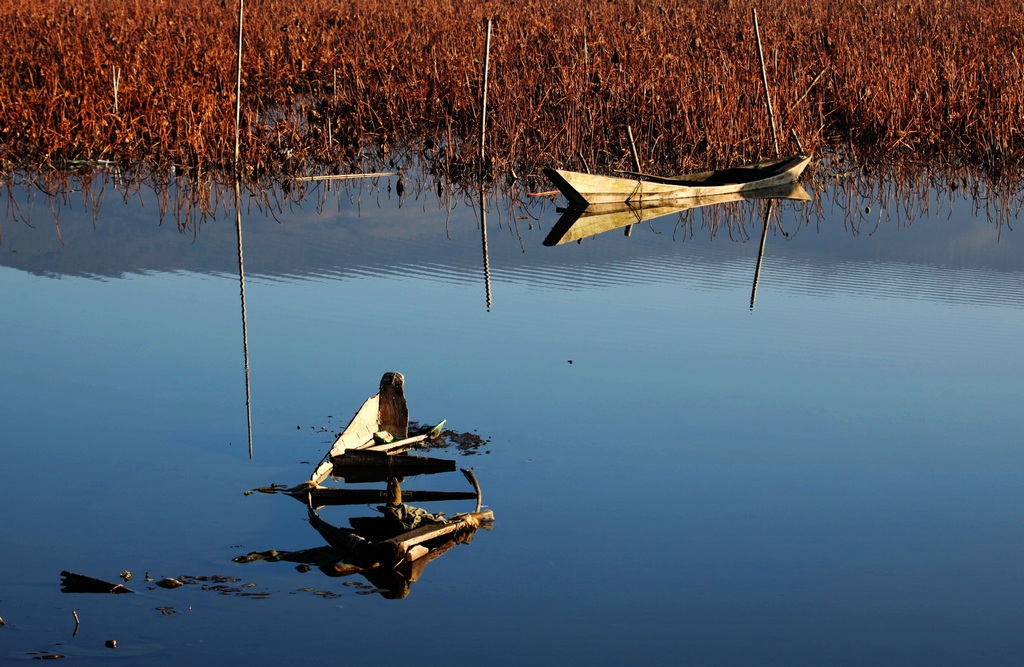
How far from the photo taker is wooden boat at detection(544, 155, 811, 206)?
12.1 m

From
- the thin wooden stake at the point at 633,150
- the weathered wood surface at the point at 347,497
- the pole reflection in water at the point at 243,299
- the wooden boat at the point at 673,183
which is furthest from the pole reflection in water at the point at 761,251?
the weathered wood surface at the point at 347,497

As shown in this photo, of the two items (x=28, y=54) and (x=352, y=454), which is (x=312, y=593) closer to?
(x=352, y=454)

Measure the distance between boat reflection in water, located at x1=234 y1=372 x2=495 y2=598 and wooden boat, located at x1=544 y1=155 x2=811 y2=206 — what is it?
4281 mm

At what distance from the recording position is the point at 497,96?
14617 millimetres

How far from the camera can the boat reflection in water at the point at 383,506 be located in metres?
5.98

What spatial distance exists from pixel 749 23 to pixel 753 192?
6.31 m

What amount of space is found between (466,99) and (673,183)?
331 centimetres

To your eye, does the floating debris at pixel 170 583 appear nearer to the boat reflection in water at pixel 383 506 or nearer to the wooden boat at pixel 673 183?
the boat reflection in water at pixel 383 506

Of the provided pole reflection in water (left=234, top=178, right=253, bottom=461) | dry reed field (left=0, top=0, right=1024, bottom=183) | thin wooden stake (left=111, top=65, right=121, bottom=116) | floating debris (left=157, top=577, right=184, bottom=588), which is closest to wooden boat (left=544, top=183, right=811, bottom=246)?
dry reed field (left=0, top=0, right=1024, bottom=183)

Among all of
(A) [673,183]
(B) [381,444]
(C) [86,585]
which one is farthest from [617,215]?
(C) [86,585]

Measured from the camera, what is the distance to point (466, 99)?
14805 millimetres

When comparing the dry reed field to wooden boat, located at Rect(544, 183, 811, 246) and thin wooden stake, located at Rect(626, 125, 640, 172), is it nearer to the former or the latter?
thin wooden stake, located at Rect(626, 125, 640, 172)

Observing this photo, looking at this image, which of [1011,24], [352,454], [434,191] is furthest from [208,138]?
[1011,24]

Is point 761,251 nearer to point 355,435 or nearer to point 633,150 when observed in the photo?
point 633,150
